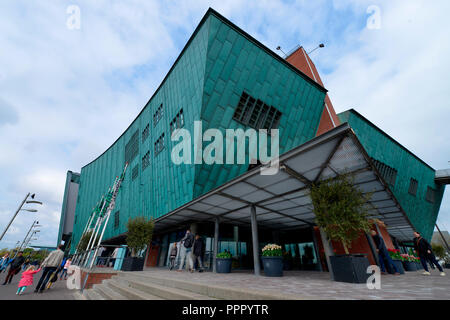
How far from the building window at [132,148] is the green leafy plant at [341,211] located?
2549 centimetres

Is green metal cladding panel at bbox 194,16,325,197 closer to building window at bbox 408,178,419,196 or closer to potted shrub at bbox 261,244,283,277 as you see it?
potted shrub at bbox 261,244,283,277

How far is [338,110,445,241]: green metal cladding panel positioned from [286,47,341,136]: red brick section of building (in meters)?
1.54

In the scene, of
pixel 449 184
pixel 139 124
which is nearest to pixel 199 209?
pixel 139 124

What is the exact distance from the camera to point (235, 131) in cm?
1530

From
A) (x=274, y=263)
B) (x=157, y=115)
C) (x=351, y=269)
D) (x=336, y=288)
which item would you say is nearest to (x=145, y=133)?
(x=157, y=115)

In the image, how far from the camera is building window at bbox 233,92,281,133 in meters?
16.0

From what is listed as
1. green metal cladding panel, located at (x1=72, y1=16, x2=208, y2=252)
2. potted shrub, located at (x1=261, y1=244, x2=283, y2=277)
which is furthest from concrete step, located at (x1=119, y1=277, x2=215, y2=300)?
green metal cladding panel, located at (x1=72, y1=16, x2=208, y2=252)

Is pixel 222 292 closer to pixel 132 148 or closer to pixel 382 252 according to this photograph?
pixel 382 252

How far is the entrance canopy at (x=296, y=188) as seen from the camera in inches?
230

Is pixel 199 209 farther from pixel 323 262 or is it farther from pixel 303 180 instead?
pixel 323 262

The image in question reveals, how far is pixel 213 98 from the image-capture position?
48.0 feet

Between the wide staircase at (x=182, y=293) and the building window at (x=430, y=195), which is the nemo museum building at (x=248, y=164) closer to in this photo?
the wide staircase at (x=182, y=293)

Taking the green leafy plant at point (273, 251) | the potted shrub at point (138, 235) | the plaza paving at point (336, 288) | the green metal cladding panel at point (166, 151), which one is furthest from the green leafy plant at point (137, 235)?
the green leafy plant at point (273, 251)
